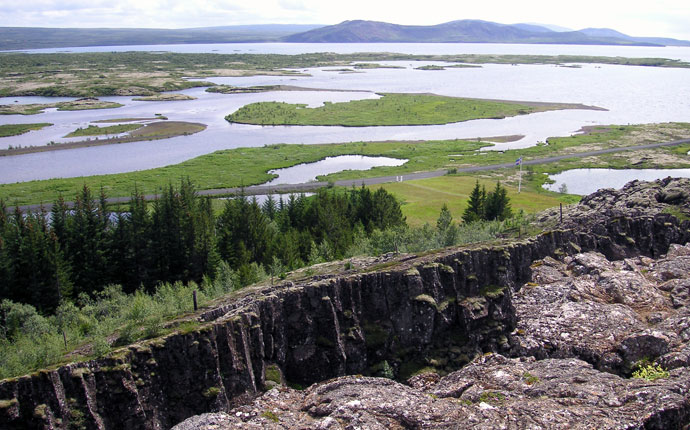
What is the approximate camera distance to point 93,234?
72688 millimetres

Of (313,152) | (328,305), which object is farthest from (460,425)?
(313,152)

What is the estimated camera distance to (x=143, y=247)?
2847 inches

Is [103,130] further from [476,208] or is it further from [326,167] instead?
[476,208]

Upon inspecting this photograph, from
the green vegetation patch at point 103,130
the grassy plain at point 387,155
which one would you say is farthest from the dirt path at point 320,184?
the green vegetation patch at point 103,130

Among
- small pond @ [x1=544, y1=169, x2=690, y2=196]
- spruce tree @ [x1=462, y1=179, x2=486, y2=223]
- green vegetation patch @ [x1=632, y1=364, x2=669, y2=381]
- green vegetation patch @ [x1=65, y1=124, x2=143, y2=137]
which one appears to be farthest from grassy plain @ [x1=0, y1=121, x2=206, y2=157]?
green vegetation patch @ [x1=632, y1=364, x2=669, y2=381]

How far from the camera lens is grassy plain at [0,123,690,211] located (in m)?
124

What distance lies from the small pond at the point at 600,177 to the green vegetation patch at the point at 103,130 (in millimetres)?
138293

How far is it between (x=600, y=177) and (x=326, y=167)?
67.2 metres

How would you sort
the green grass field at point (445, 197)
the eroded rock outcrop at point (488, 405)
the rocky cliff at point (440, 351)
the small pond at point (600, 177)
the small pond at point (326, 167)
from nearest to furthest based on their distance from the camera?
the eroded rock outcrop at point (488, 405)
the rocky cliff at point (440, 351)
the green grass field at point (445, 197)
the small pond at point (600, 177)
the small pond at point (326, 167)

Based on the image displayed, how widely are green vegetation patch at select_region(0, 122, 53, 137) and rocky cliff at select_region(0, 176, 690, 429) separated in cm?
17394

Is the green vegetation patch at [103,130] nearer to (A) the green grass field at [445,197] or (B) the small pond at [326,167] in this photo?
(B) the small pond at [326,167]

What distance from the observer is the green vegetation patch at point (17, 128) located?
181500mm

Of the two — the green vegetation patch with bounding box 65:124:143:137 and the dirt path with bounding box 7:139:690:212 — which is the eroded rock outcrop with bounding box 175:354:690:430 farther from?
the green vegetation patch with bounding box 65:124:143:137

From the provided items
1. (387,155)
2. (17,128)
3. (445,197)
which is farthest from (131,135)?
(445,197)
